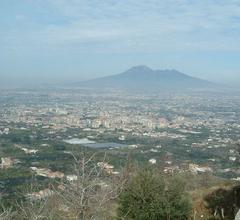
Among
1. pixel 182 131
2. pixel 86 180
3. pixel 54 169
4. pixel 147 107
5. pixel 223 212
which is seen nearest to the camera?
pixel 86 180

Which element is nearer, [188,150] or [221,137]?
[188,150]

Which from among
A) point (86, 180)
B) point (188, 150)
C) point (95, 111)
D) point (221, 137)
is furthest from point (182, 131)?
point (86, 180)

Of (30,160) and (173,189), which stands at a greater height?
(173,189)

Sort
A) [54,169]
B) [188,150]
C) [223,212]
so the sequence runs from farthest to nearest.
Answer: [188,150], [54,169], [223,212]

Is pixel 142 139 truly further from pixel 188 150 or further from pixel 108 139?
pixel 188 150

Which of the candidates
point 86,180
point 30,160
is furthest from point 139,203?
point 30,160

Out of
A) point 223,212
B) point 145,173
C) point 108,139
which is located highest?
point 145,173
